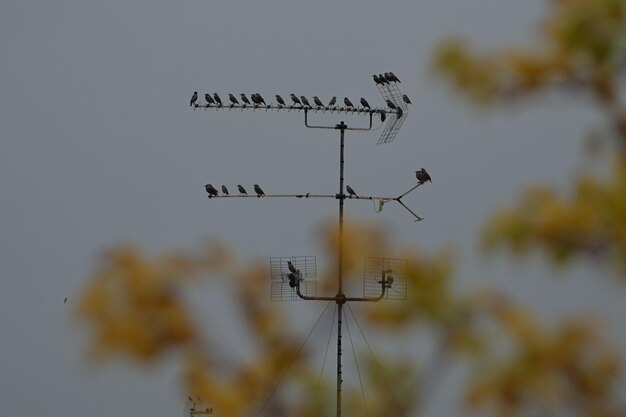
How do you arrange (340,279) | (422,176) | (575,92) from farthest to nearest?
1. (422,176)
2. (340,279)
3. (575,92)

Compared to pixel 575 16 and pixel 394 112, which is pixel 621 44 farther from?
pixel 394 112

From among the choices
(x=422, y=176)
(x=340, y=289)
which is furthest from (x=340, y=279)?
(x=422, y=176)

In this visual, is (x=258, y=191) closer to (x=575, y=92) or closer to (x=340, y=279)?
(x=340, y=279)

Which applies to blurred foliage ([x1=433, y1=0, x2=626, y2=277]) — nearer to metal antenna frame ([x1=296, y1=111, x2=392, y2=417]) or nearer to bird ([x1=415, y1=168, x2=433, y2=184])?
metal antenna frame ([x1=296, y1=111, x2=392, y2=417])

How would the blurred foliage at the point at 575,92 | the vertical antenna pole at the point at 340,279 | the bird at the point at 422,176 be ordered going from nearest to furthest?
the blurred foliage at the point at 575,92, the vertical antenna pole at the point at 340,279, the bird at the point at 422,176

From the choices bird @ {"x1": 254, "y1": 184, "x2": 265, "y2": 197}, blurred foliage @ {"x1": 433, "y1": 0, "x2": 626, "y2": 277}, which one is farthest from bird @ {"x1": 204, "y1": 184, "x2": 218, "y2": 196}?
blurred foliage @ {"x1": 433, "y1": 0, "x2": 626, "y2": 277}

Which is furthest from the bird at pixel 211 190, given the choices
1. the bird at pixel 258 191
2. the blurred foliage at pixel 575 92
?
the blurred foliage at pixel 575 92

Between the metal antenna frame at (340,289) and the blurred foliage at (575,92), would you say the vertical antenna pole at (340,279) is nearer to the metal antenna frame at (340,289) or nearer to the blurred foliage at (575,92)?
the metal antenna frame at (340,289)

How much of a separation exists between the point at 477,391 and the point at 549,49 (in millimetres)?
648

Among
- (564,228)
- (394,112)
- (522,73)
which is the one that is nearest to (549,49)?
(522,73)

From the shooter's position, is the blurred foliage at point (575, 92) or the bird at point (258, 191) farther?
the bird at point (258, 191)

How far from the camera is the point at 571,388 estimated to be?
6.04 ft

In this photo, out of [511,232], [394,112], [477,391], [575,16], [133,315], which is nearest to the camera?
[575,16]

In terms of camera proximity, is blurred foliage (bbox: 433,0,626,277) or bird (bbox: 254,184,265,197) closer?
blurred foliage (bbox: 433,0,626,277)
